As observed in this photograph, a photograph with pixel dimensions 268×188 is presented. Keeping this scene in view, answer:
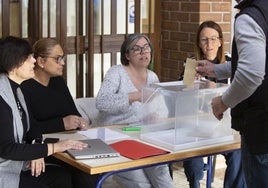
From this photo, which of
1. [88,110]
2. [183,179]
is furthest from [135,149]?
[183,179]

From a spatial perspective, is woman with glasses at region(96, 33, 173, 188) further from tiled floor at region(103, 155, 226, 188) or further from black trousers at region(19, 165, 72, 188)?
tiled floor at region(103, 155, 226, 188)

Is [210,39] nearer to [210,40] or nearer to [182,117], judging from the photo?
[210,40]

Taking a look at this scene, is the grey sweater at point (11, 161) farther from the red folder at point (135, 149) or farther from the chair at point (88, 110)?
the chair at point (88, 110)

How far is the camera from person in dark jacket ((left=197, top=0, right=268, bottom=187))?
216 centimetres

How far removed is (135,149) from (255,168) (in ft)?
2.09

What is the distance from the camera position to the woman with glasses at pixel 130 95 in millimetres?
3361

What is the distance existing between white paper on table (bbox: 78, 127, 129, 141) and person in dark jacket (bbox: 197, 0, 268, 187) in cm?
71

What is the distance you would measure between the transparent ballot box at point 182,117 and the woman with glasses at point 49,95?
1.46ft

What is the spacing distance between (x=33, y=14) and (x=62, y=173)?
57.7 inches

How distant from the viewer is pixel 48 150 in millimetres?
2650

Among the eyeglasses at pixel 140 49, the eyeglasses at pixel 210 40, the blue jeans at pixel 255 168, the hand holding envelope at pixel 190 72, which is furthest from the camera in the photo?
the eyeglasses at pixel 210 40

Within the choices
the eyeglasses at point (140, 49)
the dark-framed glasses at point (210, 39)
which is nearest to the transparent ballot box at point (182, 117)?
the eyeglasses at point (140, 49)

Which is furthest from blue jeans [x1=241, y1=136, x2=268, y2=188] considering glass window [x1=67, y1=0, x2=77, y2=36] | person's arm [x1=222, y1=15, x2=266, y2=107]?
glass window [x1=67, y1=0, x2=77, y2=36]

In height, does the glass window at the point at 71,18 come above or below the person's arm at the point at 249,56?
above
